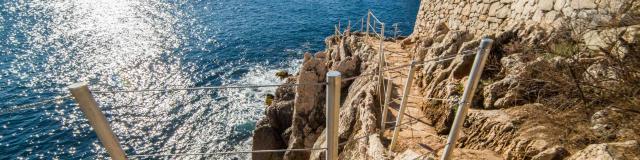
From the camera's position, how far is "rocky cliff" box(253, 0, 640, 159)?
6.12m

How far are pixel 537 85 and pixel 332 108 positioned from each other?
18.9ft

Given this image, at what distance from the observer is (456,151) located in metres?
7.38

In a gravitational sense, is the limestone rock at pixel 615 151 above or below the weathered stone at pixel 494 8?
below

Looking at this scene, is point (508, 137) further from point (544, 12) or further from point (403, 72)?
point (403, 72)

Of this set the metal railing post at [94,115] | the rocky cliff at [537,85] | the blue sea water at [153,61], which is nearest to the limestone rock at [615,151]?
the rocky cliff at [537,85]

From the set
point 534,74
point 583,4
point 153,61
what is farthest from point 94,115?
point 153,61

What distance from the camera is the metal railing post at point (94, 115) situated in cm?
345

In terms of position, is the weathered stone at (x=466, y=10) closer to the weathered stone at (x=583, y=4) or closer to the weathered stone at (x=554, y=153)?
the weathered stone at (x=583, y=4)

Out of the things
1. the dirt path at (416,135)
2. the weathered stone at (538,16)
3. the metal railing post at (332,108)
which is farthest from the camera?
the weathered stone at (538,16)

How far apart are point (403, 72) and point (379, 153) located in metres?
6.34

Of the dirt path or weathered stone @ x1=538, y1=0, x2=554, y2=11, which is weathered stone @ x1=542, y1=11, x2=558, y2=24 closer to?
weathered stone @ x1=538, y1=0, x2=554, y2=11

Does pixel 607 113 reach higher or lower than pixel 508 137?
higher

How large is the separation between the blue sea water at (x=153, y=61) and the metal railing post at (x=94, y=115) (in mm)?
18612

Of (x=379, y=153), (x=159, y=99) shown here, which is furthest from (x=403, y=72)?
(x=159, y=99)
